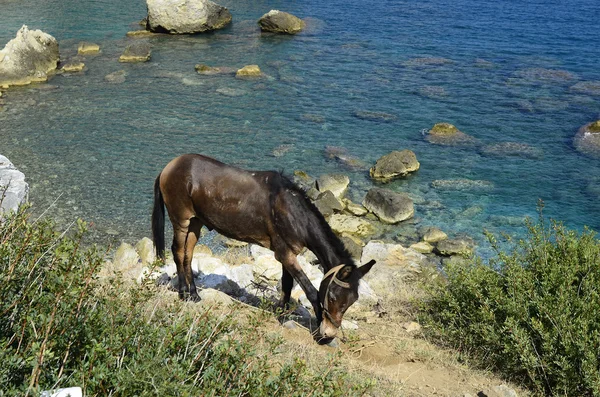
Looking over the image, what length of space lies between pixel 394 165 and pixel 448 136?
4133 millimetres

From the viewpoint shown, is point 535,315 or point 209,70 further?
point 209,70

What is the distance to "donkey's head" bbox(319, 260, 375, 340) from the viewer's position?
902 cm

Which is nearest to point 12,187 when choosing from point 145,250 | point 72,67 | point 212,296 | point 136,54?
point 145,250

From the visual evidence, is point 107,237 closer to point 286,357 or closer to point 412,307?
point 412,307

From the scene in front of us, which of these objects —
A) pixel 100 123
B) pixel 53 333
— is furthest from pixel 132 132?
pixel 53 333

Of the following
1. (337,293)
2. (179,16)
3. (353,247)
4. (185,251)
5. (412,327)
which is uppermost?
(337,293)

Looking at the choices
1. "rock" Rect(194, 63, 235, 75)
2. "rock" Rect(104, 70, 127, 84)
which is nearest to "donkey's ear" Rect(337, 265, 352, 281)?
"rock" Rect(104, 70, 127, 84)

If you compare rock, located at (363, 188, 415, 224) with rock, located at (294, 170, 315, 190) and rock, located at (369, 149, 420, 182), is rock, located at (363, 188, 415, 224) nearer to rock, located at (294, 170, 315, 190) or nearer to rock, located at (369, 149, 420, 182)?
rock, located at (369, 149, 420, 182)

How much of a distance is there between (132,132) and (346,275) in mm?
17383

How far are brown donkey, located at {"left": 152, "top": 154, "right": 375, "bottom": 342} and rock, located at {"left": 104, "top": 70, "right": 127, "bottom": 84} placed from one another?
2002 centimetres

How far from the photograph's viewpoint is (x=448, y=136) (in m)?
24.9

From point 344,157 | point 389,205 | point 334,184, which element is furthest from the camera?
point 344,157

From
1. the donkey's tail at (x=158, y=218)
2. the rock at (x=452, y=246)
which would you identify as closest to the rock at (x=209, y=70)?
the rock at (x=452, y=246)

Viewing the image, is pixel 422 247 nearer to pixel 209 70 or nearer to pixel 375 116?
pixel 375 116
